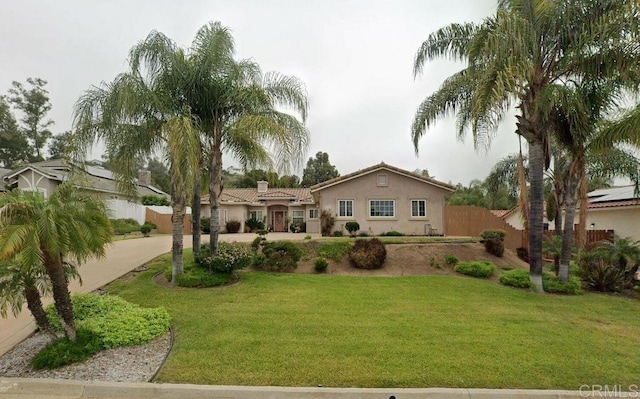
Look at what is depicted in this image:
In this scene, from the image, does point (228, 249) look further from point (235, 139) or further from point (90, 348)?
point (90, 348)

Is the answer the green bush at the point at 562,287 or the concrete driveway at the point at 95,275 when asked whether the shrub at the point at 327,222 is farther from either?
the green bush at the point at 562,287

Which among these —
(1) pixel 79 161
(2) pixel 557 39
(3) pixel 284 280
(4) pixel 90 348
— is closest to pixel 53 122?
(1) pixel 79 161

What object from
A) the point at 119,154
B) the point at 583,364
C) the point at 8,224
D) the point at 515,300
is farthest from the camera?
the point at 119,154

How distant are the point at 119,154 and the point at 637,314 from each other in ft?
45.6

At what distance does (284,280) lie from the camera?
1080 cm

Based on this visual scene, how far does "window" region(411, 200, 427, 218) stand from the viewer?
20.5 metres

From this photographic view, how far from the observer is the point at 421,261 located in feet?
44.1

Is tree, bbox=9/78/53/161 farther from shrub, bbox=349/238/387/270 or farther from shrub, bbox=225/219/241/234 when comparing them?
shrub, bbox=349/238/387/270

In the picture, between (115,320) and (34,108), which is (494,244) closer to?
(115,320)

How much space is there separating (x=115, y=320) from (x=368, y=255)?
894cm

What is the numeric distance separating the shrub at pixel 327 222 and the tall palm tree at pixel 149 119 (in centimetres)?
1150

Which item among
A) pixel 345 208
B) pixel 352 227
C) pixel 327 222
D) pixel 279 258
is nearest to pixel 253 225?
pixel 327 222

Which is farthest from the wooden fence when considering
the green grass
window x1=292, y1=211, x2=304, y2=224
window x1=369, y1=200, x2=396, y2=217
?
the green grass

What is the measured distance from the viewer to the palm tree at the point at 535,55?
27.9 ft
